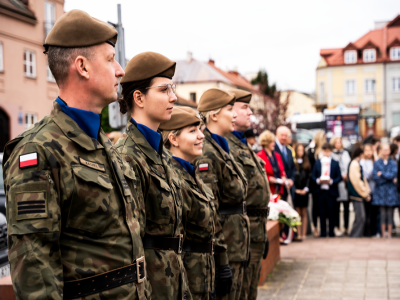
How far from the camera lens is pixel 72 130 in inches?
80.9

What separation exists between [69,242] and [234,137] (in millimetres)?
3257

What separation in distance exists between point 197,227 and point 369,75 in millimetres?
58890

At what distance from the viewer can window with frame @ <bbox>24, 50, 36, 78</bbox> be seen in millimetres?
22578

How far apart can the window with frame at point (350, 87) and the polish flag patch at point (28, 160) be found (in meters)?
60.7

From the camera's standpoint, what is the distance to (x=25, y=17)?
22.2 m

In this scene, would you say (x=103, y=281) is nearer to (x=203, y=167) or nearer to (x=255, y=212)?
(x=203, y=167)

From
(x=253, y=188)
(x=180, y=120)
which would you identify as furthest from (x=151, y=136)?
(x=253, y=188)

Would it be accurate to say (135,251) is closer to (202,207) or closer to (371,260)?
(202,207)

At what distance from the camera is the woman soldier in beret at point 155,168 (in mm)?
2748

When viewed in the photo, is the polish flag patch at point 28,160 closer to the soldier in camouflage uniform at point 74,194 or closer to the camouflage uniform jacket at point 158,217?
the soldier in camouflage uniform at point 74,194

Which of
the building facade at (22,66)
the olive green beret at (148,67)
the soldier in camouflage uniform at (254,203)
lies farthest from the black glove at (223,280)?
the building facade at (22,66)

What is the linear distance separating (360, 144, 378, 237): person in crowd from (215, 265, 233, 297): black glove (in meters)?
7.34

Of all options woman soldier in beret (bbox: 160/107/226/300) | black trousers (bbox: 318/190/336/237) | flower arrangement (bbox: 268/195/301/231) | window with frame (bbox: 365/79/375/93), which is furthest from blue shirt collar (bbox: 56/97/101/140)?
window with frame (bbox: 365/79/375/93)

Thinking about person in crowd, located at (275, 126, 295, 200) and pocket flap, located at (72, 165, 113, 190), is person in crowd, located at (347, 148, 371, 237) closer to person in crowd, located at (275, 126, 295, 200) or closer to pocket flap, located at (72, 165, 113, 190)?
person in crowd, located at (275, 126, 295, 200)
